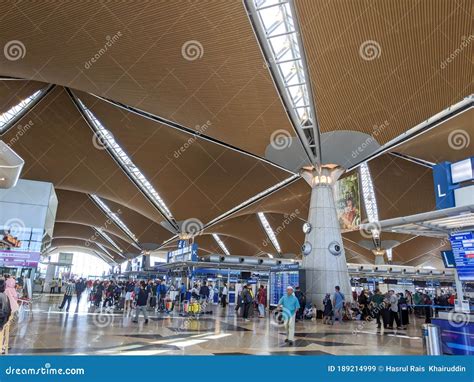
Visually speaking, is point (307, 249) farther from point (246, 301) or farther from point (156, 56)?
point (156, 56)

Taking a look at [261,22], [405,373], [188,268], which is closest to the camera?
[405,373]

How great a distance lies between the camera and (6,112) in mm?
24469

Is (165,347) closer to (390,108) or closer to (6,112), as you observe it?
(390,108)

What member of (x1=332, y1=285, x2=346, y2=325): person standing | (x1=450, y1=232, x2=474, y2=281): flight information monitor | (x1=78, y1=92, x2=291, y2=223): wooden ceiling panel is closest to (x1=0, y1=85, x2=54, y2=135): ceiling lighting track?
(x1=78, y1=92, x2=291, y2=223): wooden ceiling panel

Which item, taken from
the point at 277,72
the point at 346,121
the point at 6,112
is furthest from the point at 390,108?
the point at 6,112

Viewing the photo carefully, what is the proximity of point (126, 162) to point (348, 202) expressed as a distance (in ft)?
65.2

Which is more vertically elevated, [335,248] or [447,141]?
[447,141]

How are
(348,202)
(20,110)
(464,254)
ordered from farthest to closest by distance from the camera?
(20,110)
(348,202)
(464,254)

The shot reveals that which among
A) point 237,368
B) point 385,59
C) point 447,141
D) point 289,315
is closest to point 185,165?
point 447,141

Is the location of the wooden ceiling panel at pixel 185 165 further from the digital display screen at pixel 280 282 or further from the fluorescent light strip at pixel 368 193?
the digital display screen at pixel 280 282

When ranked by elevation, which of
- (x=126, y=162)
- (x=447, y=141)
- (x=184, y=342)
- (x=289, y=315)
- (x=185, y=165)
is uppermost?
(x=126, y=162)

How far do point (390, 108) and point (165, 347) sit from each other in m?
14.7

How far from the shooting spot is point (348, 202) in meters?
21.9

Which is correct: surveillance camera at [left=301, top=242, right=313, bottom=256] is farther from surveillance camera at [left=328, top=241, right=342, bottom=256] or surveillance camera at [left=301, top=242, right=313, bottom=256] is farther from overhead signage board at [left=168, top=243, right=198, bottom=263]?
overhead signage board at [left=168, top=243, right=198, bottom=263]
